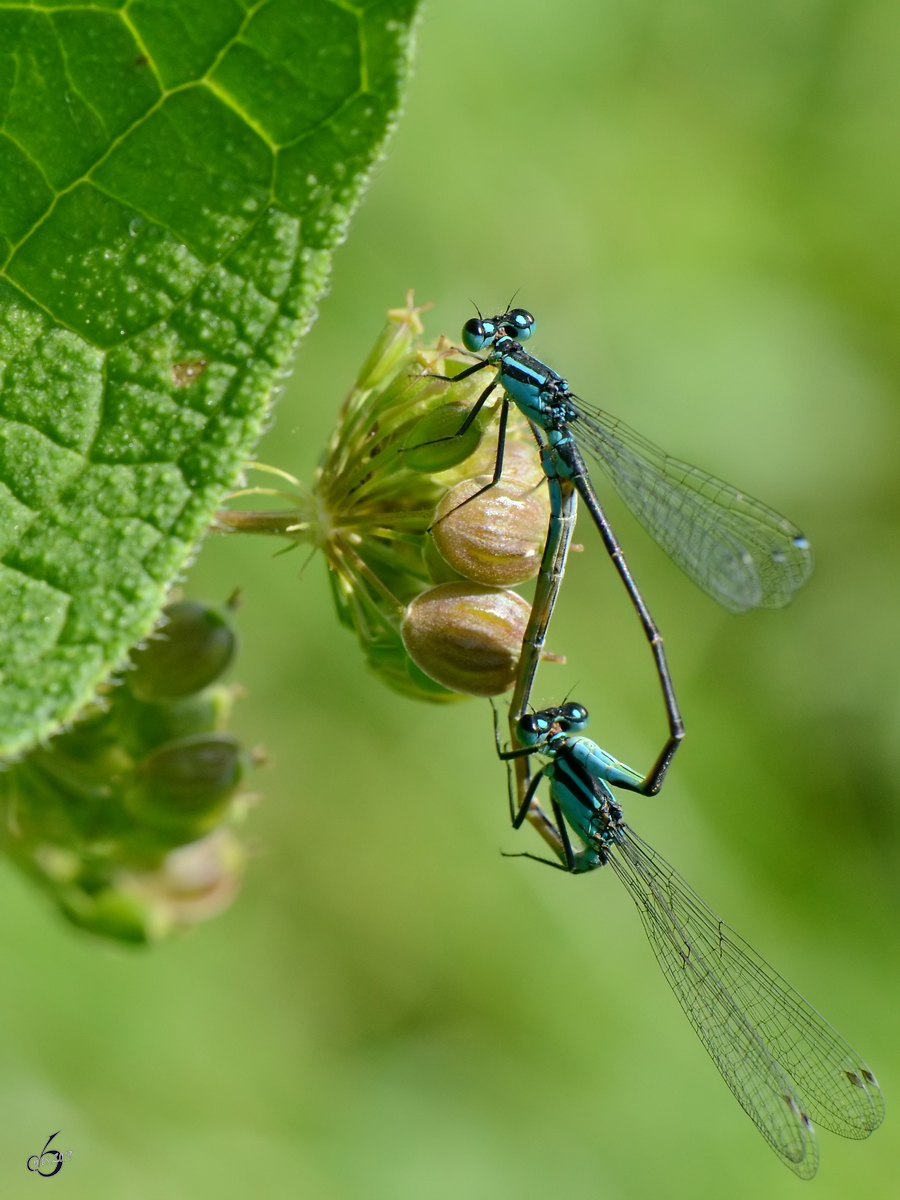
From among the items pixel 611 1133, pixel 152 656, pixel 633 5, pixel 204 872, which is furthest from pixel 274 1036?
pixel 633 5

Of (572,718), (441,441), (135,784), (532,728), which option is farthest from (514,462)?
(135,784)

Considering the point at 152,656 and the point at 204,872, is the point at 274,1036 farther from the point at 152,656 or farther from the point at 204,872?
the point at 152,656

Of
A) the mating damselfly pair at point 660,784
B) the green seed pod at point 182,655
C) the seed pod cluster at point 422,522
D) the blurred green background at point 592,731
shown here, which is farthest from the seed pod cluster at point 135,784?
the blurred green background at point 592,731

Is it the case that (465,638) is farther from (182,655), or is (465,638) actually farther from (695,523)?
(695,523)

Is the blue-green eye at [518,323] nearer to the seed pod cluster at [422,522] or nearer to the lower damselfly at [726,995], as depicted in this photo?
the seed pod cluster at [422,522]

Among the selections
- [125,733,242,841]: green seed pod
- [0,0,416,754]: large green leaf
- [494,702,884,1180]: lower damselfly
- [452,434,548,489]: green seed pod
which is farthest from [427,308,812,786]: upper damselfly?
[0,0,416,754]: large green leaf
